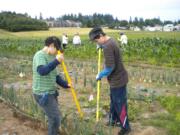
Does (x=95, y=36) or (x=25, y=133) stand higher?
(x=95, y=36)

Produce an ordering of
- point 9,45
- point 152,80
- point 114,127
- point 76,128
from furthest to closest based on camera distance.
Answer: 1. point 9,45
2. point 152,80
3. point 114,127
4. point 76,128

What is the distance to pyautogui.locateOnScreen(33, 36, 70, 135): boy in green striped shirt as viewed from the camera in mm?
5070

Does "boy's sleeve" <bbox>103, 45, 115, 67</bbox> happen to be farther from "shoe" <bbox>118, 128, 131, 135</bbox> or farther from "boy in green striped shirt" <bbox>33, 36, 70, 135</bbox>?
"shoe" <bbox>118, 128, 131, 135</bbox>

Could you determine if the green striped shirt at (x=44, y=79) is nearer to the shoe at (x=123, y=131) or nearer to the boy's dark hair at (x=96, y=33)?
the boy's dark hair at (x=96, y=33)

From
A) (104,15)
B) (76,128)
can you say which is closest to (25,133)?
(76,128)

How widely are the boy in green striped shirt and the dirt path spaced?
0.94 metres

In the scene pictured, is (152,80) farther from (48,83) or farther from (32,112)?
(48,83)

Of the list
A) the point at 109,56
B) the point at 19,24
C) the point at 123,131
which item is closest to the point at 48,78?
the point at 109,56

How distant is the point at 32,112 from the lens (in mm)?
6770

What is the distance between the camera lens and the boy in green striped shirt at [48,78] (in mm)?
5070

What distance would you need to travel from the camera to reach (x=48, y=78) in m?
5.32

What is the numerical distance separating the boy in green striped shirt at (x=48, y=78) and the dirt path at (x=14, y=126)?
3.09 feet

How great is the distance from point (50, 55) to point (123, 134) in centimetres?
193

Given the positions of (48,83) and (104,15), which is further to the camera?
(104,15)
